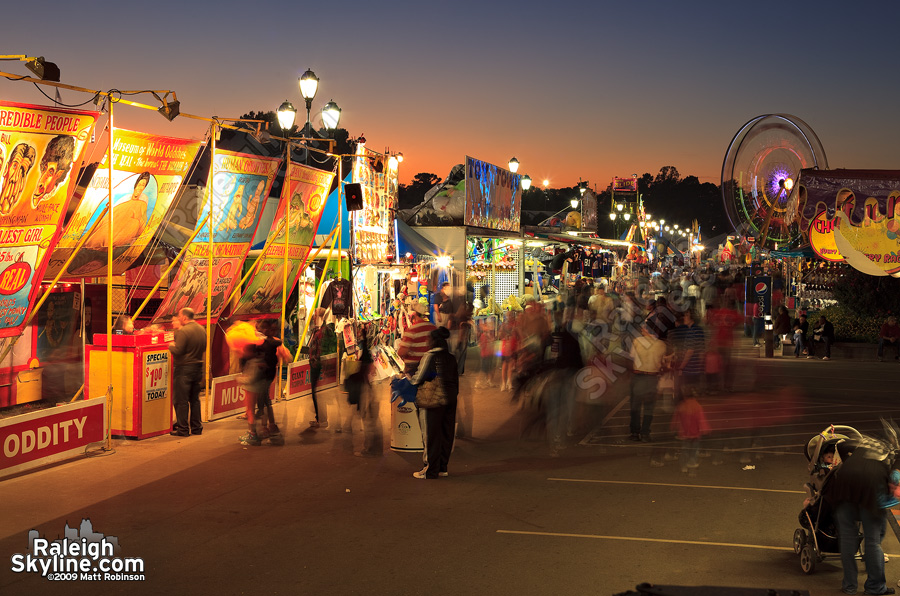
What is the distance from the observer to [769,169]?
2166 cm

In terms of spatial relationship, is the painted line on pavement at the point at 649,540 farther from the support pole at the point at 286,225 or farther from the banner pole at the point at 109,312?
the support pole at the point at 286,225

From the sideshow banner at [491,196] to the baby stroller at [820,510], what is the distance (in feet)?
59.2

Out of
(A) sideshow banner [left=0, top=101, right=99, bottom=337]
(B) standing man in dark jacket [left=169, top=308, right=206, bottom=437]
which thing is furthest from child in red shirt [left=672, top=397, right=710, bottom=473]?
(A) sideshow banner [left=0, top=101, right=99, bottom=337]

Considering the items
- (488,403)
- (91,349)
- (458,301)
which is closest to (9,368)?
(91,349)

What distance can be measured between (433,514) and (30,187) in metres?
5.57

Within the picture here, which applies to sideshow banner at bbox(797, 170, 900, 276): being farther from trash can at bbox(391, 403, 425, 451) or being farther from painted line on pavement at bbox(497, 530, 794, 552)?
painted line on pavement at bbox(497, 530, 794, 552)

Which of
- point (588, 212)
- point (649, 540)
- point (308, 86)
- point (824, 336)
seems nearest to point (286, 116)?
point (308, 86)

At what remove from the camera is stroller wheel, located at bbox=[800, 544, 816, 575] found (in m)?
6.45

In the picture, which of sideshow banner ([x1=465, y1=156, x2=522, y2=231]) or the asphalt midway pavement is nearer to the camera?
the asphalt midway pavement

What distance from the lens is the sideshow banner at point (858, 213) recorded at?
14.1 metres

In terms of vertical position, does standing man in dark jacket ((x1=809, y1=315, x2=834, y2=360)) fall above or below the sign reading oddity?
above

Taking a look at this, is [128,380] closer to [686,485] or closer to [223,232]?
[223,232]

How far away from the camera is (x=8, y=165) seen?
340 inches

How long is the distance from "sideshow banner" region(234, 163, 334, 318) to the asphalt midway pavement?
2911 millimetres
